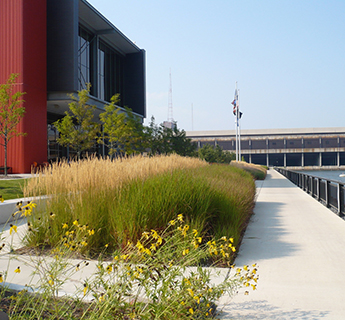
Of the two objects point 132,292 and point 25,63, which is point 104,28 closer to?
point 25,63

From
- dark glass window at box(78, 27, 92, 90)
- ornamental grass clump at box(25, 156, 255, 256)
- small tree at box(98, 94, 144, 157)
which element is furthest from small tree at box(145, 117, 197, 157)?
ornamental grass clump at box(25, 156, 255, 256)

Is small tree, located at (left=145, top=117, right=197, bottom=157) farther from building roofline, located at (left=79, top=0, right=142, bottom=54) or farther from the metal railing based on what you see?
the metal railing

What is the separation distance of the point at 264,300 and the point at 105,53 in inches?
1423

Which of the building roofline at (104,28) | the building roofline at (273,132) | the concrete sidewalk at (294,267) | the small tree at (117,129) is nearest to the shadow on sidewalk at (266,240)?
the concrete sidewalk at (294,267)

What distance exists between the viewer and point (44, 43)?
79.8 ft

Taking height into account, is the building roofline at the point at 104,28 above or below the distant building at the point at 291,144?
above

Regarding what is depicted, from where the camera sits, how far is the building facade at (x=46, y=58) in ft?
72.9

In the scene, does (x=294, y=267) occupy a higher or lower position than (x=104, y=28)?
lower

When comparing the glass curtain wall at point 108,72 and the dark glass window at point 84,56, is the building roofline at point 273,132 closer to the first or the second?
the glass curtain wall at point 108,72

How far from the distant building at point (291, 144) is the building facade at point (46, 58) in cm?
5865

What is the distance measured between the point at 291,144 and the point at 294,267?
89476mm

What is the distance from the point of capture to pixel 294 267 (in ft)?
16.3

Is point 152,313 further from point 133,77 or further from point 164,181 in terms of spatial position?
point 133,77

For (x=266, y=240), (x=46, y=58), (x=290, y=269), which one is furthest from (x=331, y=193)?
(x=46, y=58)
